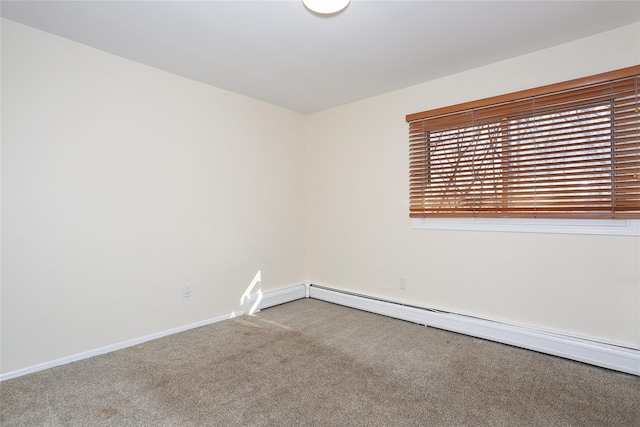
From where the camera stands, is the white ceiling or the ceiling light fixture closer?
the ceiling light fixture

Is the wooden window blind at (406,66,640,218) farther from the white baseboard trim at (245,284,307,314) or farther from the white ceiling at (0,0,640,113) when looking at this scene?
the white baseboard trim at (245,284,307,314)

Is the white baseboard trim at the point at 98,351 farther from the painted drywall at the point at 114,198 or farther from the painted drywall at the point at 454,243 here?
the painted drywall at the point at 454,243

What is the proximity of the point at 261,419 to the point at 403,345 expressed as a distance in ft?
4.72

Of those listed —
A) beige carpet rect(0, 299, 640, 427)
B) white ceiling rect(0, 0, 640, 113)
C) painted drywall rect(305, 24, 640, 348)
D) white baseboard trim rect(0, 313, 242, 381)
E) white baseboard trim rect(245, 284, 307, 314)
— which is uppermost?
white ceiling rect(0, 0, 640, 113)

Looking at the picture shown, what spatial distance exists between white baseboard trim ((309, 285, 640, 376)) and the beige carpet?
0.08 meters

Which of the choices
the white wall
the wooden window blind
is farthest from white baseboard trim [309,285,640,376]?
the wooden window blind

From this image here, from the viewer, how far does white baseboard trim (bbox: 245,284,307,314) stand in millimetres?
3789

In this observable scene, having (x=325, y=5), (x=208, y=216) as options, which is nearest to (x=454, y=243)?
(x=325, y=5)

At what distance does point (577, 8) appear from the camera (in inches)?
84.6

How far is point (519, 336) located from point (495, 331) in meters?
0.18

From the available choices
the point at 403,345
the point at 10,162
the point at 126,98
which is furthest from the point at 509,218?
the point at 10,162

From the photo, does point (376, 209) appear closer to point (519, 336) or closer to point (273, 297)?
point (273, 297)

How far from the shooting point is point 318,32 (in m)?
2.43

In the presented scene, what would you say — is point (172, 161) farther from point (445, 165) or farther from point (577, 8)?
point (577, 8)
